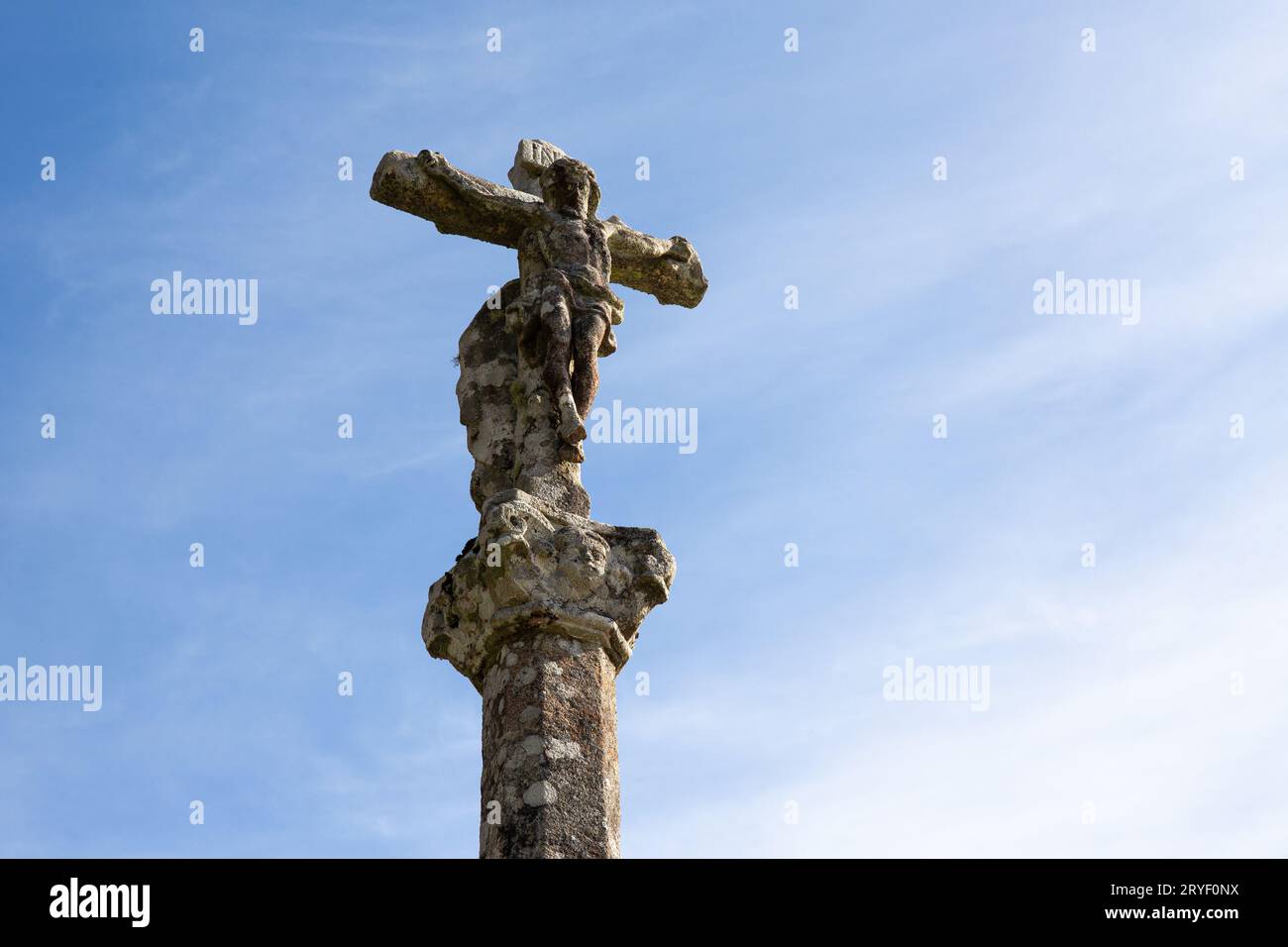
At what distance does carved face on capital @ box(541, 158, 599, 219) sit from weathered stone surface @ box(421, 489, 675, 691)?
101 inches

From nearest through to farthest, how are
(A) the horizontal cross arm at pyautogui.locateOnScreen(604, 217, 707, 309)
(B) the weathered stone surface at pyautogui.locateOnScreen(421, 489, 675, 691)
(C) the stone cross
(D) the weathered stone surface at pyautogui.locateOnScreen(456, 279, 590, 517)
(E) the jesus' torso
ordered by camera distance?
(C) the stone cross < (B) the weathered stone surface at pyautogui.locateOnScreen(421, 489, 675, 691) < (D) the weathered stone surface at pyautogui.locateOnScreen(456, 279, 590, 517) < (E) the jesus' torso < (A) the horizontal cross arm at pyautogui.locateOnScreen(604, 217, 707, 309)

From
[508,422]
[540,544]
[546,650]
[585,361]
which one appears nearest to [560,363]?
[585,361]

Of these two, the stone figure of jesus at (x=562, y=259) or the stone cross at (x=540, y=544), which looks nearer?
the stone cross at (x=540, y=544)

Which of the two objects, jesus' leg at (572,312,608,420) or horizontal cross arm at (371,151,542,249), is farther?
horizontal cross arm at (371,151,542,249)

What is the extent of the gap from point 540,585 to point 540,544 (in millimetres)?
238

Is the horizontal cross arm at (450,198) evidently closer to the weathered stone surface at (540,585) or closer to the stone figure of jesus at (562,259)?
the stone figure of jesus at (562,259)

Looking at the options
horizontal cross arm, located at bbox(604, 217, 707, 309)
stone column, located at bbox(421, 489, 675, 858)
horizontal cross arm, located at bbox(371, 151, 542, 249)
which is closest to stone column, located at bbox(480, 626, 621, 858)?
stone column, located at bbox(421, 489, 675, 858)

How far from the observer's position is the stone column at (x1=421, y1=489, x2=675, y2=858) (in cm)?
922

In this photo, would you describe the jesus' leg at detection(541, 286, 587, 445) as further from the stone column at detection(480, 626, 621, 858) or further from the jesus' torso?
the stone column at detection(480, 626, 621, 858)

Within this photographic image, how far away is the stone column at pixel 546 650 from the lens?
922 cm

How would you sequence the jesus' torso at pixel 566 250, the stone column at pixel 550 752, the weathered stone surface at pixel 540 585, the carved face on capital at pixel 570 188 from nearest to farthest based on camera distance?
the stone column at pixel 550 752 → the weathered stone surface at pixel 540 585 → the jesus' torso at pixel 566 250 → the carved face on capital at pixel 570 188

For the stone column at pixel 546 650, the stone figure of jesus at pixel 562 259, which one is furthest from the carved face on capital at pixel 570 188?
the stone column at pixel 546 650
